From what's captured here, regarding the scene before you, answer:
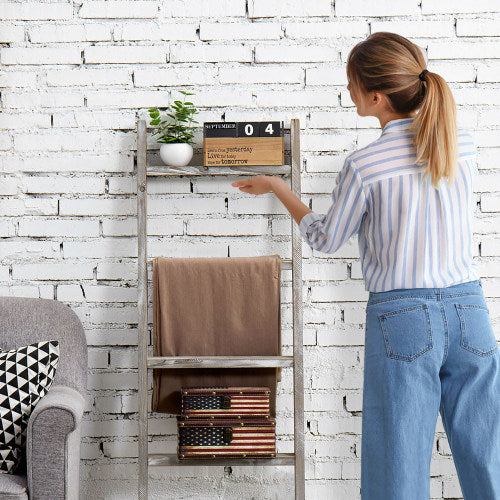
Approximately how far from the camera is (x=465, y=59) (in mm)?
2150

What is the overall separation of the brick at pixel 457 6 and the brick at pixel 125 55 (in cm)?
96

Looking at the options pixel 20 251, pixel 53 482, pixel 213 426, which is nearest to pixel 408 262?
pixel 213 426

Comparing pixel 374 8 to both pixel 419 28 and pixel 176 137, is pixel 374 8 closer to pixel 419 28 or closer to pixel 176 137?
pixel 419 28

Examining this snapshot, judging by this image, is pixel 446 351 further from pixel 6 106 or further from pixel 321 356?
pixel 6 106

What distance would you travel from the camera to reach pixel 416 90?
1.38m

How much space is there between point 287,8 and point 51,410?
1.55 m

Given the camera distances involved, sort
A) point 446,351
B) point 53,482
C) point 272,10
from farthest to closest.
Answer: point 272,10, point 53,482, point 446,351

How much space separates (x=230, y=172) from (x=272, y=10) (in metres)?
0.63

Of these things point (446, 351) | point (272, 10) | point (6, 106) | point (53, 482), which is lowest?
point (53, 482)

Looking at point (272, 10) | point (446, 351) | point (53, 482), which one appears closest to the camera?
point (446, 351)

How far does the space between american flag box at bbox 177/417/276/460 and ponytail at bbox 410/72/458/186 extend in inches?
40.7

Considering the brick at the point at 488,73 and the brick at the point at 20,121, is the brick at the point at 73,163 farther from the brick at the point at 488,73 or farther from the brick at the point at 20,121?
the brick at the point at 488,73

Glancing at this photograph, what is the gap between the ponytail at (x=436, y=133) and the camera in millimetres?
1286

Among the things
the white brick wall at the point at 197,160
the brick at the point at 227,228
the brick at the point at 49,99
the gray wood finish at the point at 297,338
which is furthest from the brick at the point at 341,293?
the brick at the point at 49,99
